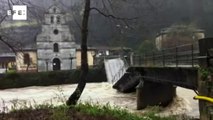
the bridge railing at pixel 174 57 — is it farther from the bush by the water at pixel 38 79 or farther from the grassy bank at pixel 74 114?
the bush by the water at pixel 38 79

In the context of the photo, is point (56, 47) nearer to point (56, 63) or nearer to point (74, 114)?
point (56, 63)

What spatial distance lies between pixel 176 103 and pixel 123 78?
12.9 meters

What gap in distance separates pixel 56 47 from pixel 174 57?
6950cm

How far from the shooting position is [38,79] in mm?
74188

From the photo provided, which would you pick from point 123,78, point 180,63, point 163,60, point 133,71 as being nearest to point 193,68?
point 180,63

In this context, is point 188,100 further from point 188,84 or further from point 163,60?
point 188,84

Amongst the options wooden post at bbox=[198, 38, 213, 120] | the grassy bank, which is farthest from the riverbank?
wooden post at bbox=[198, 38, 213, 120]

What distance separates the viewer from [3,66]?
104188mm

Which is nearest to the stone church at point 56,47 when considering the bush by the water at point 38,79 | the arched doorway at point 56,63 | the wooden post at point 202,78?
the arched doorway at point 56,63

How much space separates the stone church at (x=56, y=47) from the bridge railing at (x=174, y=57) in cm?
5386

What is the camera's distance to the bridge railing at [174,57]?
24.6 meters

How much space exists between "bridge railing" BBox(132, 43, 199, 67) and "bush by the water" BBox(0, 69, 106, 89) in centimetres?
3367

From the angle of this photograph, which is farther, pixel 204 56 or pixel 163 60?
pixel 163 60

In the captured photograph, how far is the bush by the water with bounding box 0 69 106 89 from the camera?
7169cm
